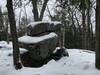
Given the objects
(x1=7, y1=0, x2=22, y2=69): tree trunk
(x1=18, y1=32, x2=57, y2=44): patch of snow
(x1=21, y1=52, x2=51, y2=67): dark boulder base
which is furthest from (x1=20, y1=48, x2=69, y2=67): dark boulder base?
(x1=7, y1=0, x2=22, y2=69): tree trunk

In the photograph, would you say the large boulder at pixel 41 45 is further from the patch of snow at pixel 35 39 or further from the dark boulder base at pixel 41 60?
the dark boulder base at pixel 41 60

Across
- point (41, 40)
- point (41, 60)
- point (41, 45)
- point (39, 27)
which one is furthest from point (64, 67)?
point (39, 27)

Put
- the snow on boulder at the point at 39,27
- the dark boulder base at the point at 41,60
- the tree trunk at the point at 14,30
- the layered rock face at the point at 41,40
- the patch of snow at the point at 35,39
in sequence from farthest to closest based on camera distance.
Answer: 1. the snow on boulder at the point at 39,27
2. the patch of snow at the point at 35,39
3. the layered rock face at the point at 41,40
4. the dark boulder base at the point at 41,60
5. the tree trunk at the point at 14,30

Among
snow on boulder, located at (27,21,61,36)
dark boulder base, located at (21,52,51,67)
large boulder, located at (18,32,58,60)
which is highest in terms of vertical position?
snow on boulder, located at (27,21,61,36)

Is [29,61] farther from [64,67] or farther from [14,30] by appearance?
[64,67]

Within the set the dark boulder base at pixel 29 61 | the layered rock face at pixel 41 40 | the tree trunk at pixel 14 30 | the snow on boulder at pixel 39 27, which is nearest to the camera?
the tree trunk at pixel 14 30

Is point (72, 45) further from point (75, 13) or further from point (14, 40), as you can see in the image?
point (14, 40)

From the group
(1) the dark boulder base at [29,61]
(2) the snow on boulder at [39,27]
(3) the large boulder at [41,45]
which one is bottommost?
(1) the dark boulder base at [29,61]

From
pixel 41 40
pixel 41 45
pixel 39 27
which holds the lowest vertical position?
pixel 41 45

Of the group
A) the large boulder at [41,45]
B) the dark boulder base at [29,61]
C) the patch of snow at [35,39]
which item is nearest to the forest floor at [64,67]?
the dark boulder base at [29,61]

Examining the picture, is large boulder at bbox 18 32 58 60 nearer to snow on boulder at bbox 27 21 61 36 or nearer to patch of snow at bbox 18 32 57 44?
patch of snow at bbox 18 32 57 44

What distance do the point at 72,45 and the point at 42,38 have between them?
13.5m

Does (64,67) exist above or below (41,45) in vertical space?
below

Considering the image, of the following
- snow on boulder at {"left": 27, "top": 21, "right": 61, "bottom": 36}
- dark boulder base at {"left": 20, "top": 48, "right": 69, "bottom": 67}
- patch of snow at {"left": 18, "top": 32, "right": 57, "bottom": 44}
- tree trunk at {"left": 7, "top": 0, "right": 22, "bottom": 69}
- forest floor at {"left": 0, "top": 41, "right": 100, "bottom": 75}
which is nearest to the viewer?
forest floor at {"left": 0, "top": 41, "right": 100, "bottom": 75}
